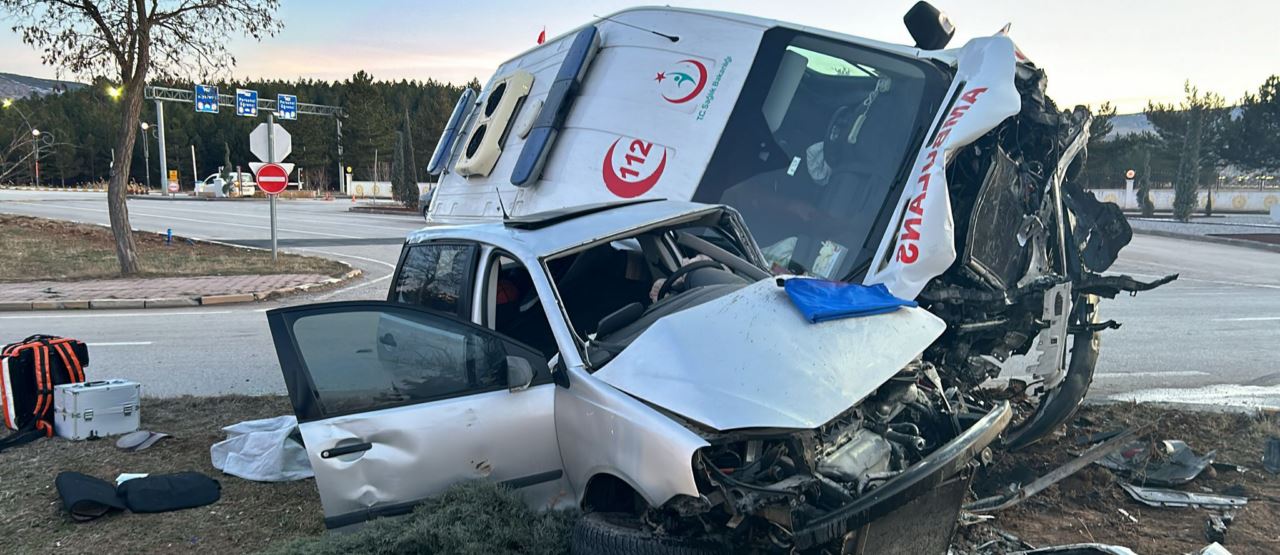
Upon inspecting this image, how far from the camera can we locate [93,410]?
5.33 meters

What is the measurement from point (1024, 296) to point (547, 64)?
4193mm

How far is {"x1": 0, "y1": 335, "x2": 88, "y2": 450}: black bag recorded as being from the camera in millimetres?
5328

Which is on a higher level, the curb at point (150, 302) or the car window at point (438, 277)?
the car window at point (438, 277)

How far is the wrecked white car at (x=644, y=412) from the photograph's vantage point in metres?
2.71

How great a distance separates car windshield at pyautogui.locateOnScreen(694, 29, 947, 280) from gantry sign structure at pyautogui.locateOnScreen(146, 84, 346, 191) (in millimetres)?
39351

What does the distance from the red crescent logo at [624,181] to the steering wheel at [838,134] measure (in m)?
1.11

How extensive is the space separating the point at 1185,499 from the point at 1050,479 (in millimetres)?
721

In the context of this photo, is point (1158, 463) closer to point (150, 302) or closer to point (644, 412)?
point (644, 412)

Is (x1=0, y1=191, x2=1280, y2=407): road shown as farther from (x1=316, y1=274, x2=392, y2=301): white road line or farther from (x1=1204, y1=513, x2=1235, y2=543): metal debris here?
(x1=1204, y1=513, x2=1235, y2=543): metal debris

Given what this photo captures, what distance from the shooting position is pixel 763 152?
5.53 meters

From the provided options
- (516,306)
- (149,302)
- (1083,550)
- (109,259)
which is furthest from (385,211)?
(1083,550)

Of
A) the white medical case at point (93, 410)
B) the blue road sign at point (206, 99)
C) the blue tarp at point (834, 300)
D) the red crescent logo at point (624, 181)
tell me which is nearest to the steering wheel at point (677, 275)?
the blue tarp at point (834, 300)

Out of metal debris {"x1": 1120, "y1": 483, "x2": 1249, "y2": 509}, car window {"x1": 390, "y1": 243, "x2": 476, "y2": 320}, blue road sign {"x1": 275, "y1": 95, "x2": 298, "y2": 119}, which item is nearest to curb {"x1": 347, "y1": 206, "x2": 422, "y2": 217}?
blue road sign {"x1": 275, "y1": 95, "x2": 298, "y2": 119}

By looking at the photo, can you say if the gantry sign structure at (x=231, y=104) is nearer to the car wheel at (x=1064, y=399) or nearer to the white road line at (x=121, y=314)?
the white road line at (x=121, y=314)
